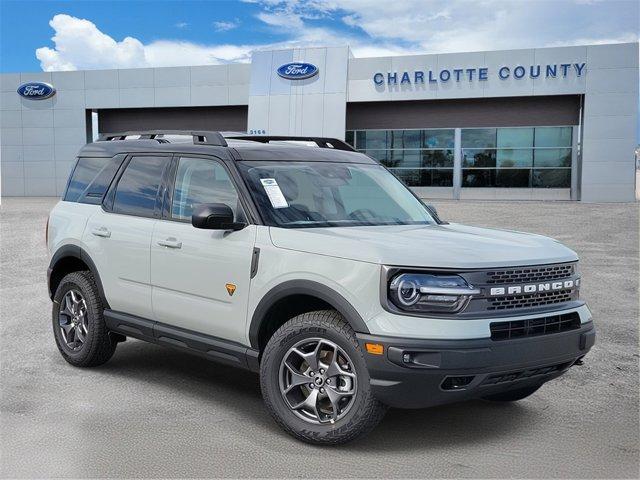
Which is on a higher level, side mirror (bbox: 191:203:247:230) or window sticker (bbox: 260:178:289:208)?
window sticker (bbox: 260:178:289:208)

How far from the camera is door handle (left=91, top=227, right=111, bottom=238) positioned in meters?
5.64

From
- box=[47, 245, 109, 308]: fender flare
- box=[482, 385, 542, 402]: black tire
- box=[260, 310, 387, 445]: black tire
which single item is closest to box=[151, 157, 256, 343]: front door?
box=[260, 310, 387, 445]: black tire

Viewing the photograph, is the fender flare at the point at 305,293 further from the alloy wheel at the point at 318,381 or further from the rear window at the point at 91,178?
the rear window at the point at 91,178

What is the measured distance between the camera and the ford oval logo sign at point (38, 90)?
142ft

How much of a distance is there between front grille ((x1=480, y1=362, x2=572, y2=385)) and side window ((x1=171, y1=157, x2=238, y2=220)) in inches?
81.4

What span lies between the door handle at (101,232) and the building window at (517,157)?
32836mm

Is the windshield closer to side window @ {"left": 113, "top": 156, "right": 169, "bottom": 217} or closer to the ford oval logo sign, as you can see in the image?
side window @ {"left": 113, "top": 156, "right": 169, "bottom": 217}

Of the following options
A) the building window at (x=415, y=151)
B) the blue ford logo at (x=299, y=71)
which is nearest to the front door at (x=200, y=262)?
the building window at (x=415, y=151)

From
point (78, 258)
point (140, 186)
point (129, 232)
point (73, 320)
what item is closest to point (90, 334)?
point (73, 320)

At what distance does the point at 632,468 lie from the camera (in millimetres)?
3963

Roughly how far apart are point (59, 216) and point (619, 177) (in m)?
Result: 32.9

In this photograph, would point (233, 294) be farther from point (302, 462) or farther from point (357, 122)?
point (357, 122)

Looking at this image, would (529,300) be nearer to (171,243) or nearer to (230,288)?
(230,288)

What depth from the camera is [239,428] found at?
14.8ft
